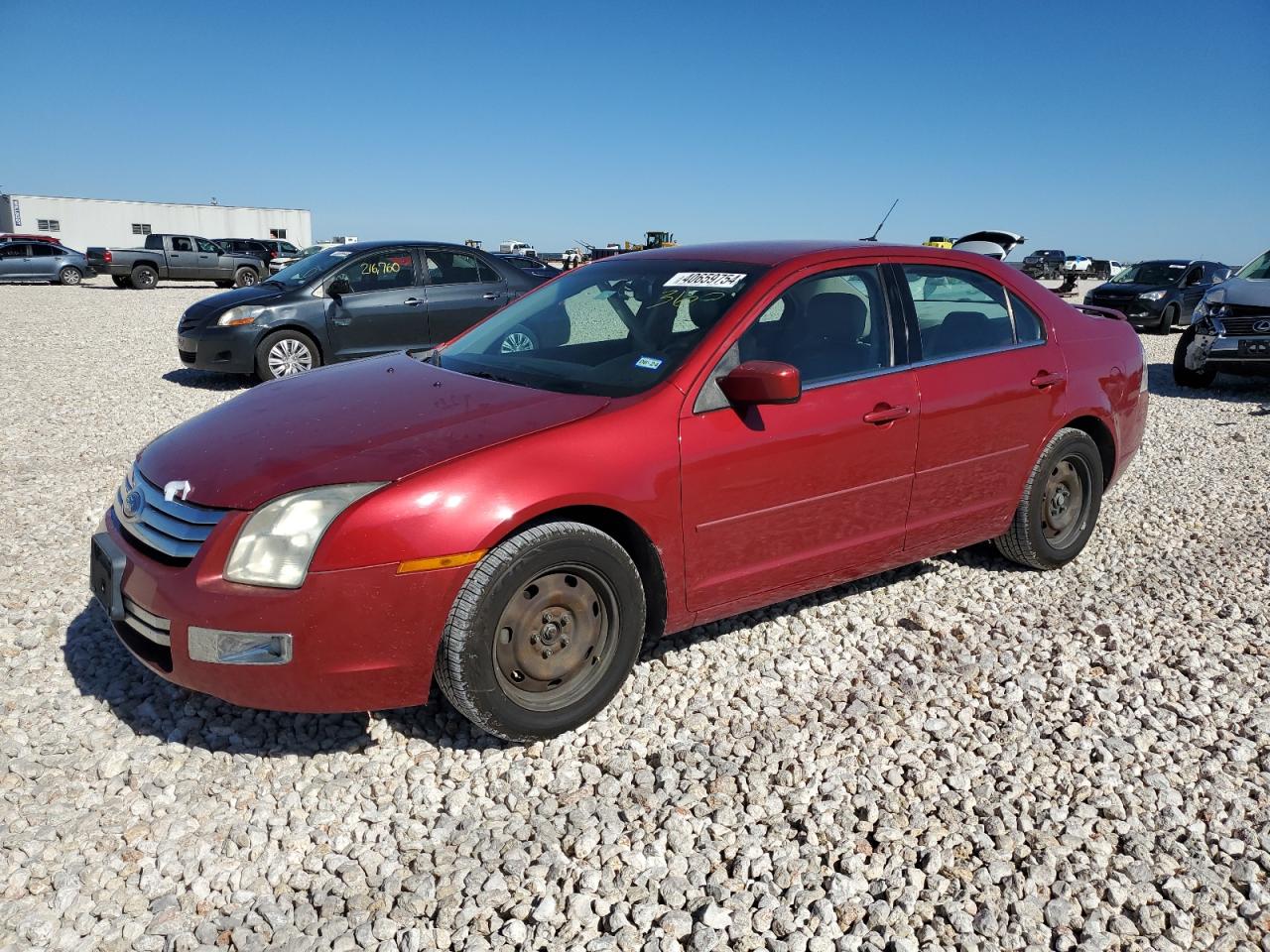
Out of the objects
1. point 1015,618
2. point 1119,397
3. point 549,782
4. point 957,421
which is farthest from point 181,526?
point 1119,397

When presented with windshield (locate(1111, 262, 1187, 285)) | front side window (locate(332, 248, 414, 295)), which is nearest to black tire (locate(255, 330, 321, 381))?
front side window (locate(332, 248, 414, 295))

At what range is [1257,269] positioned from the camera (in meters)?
10.7

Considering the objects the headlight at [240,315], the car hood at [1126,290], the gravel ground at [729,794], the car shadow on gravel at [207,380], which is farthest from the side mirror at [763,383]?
the car hood at [1126,290]

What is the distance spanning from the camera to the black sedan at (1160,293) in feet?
58.3

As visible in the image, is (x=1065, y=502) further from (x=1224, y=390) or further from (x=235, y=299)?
(x=235, y=299)

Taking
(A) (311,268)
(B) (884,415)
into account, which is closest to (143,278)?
(A) (311,268)

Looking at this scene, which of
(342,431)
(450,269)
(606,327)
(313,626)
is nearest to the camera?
(313,626)

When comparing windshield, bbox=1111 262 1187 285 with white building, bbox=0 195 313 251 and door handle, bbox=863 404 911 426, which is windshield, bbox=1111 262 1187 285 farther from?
white building, bbox=0 195 313 251

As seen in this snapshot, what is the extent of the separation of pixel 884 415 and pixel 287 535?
2.30 metres

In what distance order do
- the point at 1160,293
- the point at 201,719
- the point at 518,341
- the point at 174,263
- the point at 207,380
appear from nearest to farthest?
the point at 201,719 → the point at 518,341 → the point at 207,380 → the point at 1160,293 → the point at 174,263

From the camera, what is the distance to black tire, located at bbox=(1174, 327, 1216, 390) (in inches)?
430

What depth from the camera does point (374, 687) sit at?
9.51 ft

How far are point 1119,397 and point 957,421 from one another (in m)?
1.35

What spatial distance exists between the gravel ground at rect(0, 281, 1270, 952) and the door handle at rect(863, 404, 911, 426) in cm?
96
